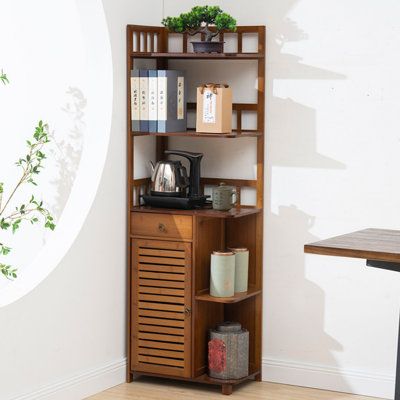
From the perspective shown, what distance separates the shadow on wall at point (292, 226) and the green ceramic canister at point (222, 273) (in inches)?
11.6

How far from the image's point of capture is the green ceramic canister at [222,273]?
16.3ft

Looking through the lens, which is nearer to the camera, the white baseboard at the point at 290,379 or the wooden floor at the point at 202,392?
the white baseboard at the point at 290,379

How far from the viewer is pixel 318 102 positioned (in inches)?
198

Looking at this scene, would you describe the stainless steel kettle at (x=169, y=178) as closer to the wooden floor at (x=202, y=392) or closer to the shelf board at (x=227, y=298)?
the shelf board at (x=227, y=298)

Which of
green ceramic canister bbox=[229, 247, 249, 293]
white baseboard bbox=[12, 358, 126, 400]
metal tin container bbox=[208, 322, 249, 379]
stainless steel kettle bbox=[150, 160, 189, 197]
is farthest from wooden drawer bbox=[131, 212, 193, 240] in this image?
white baseboard bbox=[12, 358, 126, 400]

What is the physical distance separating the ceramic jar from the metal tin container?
2.16ft

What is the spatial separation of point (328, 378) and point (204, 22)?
2037mm

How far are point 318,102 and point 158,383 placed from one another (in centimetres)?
177

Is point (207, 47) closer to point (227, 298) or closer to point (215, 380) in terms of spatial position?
point (227, 298)

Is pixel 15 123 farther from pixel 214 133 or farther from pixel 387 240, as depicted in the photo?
pixel 387 240

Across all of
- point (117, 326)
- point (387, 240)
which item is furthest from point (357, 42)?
point (117, 326)

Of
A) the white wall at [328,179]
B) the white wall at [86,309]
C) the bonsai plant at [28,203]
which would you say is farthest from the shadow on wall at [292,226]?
the bonsai plant at [28,203]

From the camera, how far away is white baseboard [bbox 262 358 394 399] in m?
4.95

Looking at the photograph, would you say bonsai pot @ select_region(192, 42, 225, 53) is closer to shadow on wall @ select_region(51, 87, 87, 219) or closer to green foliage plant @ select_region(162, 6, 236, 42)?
green foliage plant @ select_region(162, 6, 236, 42)
